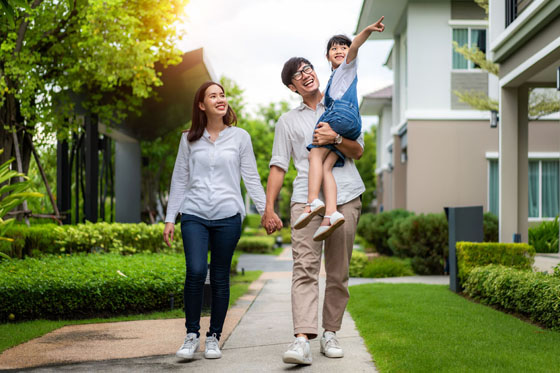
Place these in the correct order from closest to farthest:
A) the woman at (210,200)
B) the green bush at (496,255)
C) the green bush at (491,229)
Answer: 1. the woman at (210,200)
2. the green bush at (496,255)
3. the green bush at (491,229)

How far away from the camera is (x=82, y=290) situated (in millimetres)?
6508

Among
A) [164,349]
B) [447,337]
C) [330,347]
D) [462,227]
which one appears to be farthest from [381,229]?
[330,347]

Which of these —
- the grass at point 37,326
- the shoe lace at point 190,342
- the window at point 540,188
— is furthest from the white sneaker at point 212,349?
the window at point 540,188

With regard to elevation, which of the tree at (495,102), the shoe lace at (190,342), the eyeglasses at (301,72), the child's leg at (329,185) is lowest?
the shoe lace at (190,342)

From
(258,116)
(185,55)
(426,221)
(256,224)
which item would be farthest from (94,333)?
(256,224)

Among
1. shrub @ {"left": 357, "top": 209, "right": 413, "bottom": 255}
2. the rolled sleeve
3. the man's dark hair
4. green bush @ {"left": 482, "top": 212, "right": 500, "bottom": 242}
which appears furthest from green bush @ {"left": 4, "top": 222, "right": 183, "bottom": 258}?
shrub @ {"left": 357, "top": 209, "right": 413, "bottom": 255}

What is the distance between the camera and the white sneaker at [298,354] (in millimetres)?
4016

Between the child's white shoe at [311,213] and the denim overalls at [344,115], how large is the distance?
1.36ft

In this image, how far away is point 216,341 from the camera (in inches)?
179

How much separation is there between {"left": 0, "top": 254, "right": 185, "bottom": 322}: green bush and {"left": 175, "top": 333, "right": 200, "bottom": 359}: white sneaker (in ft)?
7.92

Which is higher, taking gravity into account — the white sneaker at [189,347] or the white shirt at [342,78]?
the white shirt at [342,78]

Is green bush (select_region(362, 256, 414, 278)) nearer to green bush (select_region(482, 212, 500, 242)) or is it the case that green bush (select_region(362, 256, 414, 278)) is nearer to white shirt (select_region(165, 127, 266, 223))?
green bush (select_region(482, 212, 500, 242))

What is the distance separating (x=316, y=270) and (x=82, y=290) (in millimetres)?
3169

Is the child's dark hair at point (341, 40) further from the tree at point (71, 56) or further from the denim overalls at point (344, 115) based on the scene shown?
the tree at point (71, 56)
